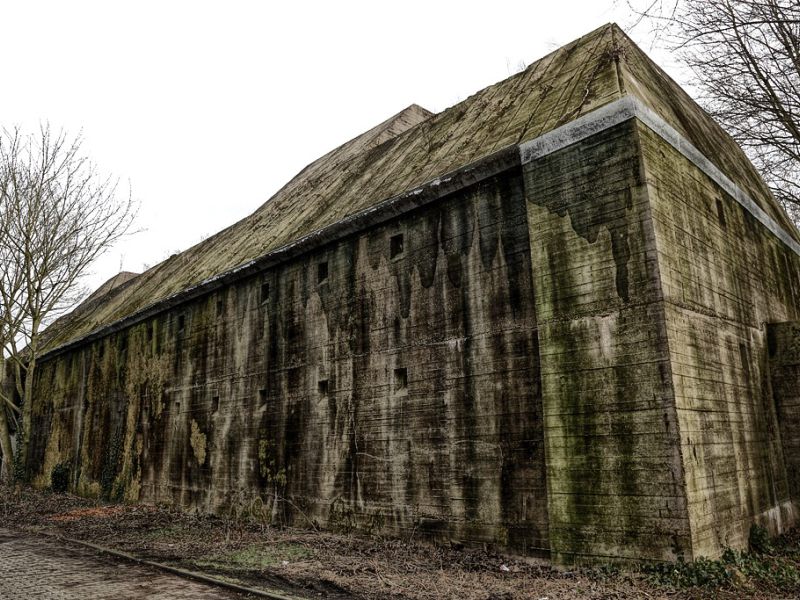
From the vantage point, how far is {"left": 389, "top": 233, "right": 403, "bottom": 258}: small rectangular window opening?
9547mm

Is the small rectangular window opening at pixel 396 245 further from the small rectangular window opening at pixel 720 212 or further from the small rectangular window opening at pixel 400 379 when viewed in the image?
the small rectangular window opening at pixel 720 212

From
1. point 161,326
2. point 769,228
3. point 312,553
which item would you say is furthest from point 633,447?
point 161,326

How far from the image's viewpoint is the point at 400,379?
907 cm

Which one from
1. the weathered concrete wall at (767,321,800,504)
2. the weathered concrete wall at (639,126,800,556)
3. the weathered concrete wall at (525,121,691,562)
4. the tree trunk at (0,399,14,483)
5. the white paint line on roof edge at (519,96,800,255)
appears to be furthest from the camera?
the tree trunk at (0,399,14,483)

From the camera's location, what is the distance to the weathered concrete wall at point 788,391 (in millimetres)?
8758

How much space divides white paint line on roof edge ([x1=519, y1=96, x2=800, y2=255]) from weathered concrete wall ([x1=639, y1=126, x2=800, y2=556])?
176 millimetres

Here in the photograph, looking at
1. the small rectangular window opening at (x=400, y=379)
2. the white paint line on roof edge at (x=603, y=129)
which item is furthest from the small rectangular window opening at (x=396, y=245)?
the small rectangular window opening at (x=400, y=379)

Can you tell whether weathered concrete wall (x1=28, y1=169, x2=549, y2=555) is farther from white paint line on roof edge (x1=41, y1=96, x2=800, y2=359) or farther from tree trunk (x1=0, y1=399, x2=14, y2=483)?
tree trunk (x1=0, y1=399, x2=14, y2=483)

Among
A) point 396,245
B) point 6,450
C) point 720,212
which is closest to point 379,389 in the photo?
point 396,245

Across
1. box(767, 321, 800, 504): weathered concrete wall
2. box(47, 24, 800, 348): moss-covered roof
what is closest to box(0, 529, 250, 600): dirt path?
box(47, 24, 800, 348): moss-covered roof

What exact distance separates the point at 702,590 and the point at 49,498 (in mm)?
17991

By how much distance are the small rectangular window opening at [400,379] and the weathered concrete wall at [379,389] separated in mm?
22

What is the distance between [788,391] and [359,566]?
689 cm

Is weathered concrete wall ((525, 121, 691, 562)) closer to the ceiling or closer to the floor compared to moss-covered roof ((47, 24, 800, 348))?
closer to the floor
